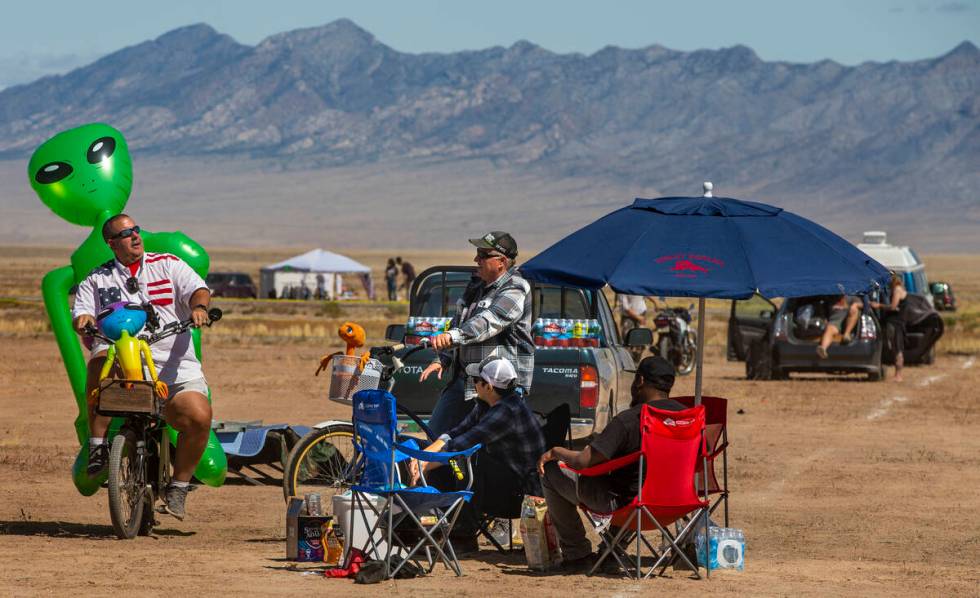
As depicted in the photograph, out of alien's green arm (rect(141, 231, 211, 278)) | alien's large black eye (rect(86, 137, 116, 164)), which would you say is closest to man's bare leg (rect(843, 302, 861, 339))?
alien's green arm (rect(141, 231, 211, 278))

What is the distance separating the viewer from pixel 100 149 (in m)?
12.7

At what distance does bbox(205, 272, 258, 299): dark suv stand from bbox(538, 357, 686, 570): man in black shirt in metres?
58.2

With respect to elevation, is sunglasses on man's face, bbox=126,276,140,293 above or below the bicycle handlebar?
above

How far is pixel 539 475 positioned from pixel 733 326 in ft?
61.1

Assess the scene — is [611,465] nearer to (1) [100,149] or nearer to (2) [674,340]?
(1) [100,149]

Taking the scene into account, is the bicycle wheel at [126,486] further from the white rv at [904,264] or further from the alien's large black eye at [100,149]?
the white rv at [904,264]

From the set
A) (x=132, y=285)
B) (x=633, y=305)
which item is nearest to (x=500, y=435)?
(x=132, y=285)

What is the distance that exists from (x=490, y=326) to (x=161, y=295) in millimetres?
1969

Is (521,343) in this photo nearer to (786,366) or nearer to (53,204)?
(53,204)

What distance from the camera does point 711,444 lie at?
396 inches

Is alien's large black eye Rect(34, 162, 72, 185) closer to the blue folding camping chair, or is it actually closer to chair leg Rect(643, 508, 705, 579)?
the blue folding camping chair

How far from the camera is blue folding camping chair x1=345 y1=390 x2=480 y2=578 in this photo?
29.9 ft

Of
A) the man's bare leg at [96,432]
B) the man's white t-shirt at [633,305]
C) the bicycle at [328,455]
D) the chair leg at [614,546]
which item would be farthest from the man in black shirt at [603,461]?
the man's white t-shirt at [633,305]

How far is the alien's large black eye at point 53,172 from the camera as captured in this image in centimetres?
1250
